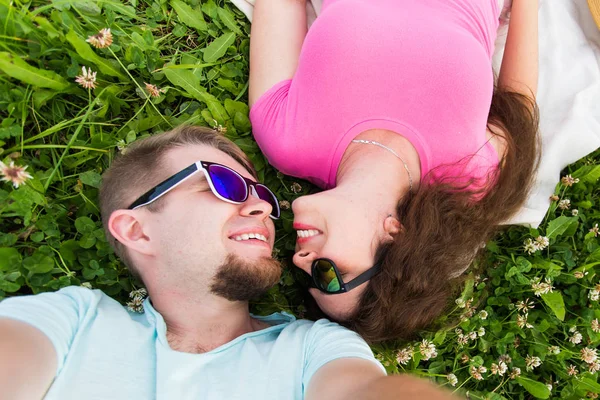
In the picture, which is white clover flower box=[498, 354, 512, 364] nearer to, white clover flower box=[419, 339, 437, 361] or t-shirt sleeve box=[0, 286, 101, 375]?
white clover flower box=[419, 339, 437, 361]

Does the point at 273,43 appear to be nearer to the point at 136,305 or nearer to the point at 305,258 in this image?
the point at 305,258

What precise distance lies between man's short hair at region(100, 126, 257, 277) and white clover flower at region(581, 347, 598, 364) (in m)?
2.78

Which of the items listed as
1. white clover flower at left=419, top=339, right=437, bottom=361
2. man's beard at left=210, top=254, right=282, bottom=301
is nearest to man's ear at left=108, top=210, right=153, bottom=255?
man's beard at left=210, top=254, right=282, bottom=301

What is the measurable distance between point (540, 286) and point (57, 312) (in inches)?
122

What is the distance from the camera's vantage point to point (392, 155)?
8.51ft

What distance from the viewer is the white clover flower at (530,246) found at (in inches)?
130

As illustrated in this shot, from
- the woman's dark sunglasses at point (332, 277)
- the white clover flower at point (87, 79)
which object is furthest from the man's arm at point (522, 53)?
the white clover flower at point (87, 79)

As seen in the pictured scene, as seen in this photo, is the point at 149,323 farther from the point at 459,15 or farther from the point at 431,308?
the point at 459,15

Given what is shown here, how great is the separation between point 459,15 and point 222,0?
69.2 inches

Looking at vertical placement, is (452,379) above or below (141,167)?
below

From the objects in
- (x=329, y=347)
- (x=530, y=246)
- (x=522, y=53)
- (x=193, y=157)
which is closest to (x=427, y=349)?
(x=329, y=347)

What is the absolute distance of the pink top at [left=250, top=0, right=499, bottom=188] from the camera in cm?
262

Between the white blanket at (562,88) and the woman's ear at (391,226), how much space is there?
4.13ft

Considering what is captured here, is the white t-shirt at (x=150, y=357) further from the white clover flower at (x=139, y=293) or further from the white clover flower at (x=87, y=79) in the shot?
the white clover flower at (x=87, y=79)
